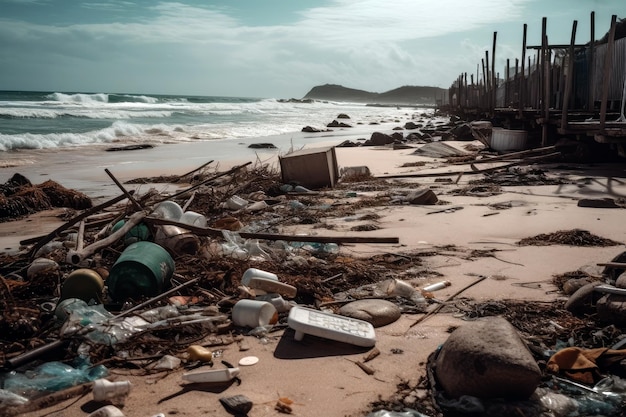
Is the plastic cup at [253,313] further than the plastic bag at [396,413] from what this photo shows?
Yes

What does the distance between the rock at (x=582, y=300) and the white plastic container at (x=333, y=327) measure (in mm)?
1403

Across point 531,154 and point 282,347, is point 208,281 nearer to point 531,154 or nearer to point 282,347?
point 282,347

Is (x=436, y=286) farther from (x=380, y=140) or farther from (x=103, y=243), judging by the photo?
(x=380, y=140)

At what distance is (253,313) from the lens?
11.6 feet

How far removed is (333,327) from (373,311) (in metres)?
0.45

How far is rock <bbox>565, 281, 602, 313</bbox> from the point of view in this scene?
3.60m

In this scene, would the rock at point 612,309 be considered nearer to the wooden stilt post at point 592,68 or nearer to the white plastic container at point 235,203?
the white plastic container at point 235,203

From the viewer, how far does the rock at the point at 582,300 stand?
142 inches

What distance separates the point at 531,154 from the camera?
13.0m

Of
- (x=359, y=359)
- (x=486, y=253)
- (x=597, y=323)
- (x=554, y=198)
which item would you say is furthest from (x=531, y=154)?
(x=359, y=359)

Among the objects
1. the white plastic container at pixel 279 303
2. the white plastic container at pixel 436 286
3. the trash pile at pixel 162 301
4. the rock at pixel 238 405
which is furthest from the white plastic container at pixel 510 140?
the rock at pixel 238 405

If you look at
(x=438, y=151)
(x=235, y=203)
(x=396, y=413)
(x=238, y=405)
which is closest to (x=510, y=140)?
(x=438, y=151)

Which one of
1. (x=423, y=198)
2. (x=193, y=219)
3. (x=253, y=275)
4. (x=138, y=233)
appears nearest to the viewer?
(x=253, y=275)

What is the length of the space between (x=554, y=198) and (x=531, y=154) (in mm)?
5234
